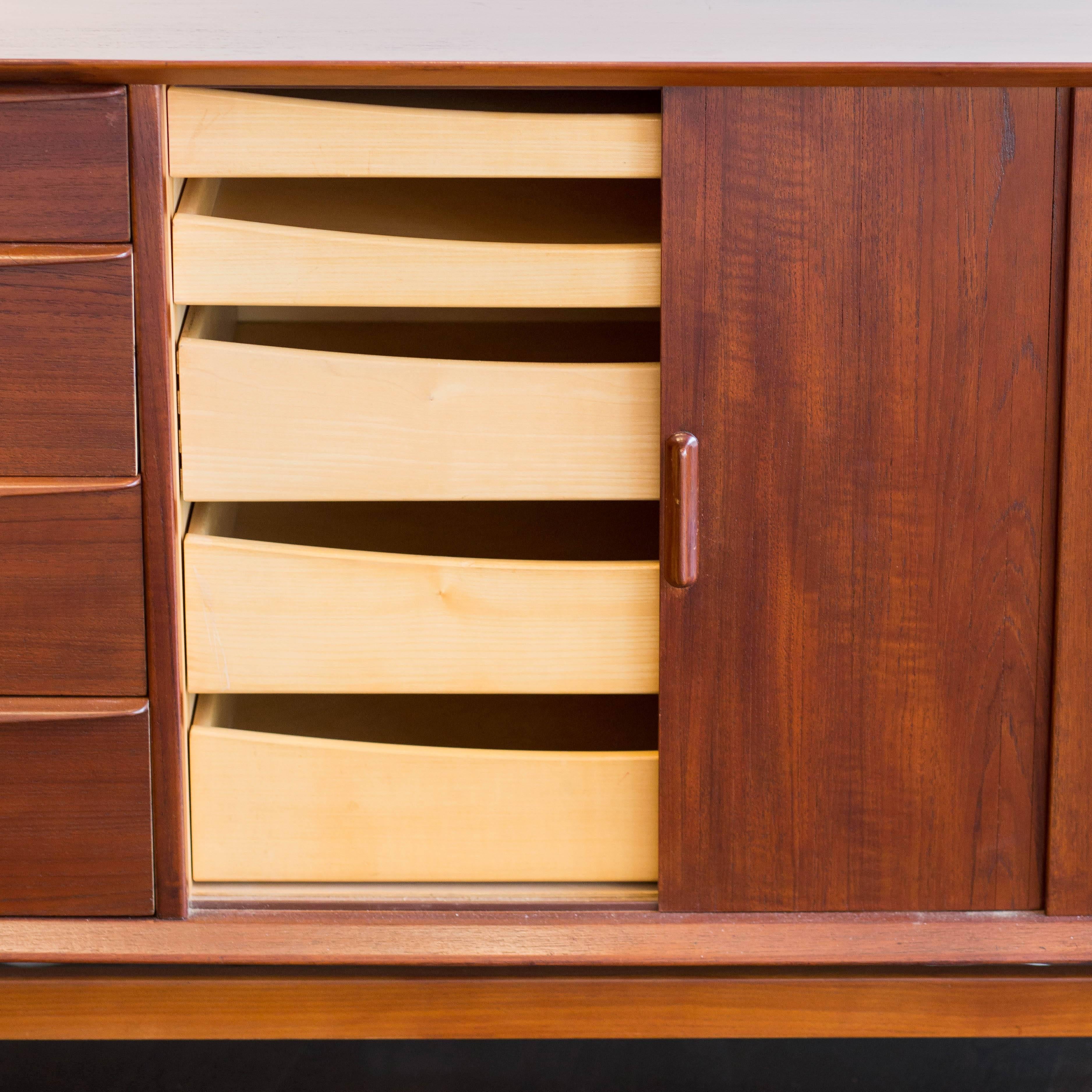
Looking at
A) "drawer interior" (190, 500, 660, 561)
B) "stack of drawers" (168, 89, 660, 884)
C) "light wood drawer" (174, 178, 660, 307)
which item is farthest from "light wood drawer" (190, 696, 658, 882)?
"light wood drawer" (174, 178, 660, 307)

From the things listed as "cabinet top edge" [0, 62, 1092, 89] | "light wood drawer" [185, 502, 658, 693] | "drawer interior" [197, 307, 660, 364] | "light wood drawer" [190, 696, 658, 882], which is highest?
"cabinet top edge" [0, 62, 1092, 89]

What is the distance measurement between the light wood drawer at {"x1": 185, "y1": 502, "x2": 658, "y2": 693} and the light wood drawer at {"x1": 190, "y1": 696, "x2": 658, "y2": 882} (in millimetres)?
A: 56

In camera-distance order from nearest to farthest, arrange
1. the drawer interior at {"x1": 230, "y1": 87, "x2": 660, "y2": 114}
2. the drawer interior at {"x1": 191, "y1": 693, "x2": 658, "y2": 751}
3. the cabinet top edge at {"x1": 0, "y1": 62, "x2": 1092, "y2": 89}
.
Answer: the cabinet top edge at {"x1": 0, "y1": 62, "x2": 1092, "y2": 89}
the drawer interior at {"x1": 230, "y1": 87, "x2": 660, "y2": 114}
the drawer interior at {"x1": 191, "y1": 693, "x2": 658, "y2": 751}

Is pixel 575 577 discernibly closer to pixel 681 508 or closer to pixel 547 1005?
pixel 681 508

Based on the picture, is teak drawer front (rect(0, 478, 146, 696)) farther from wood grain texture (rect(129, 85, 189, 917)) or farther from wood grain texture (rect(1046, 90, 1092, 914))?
wood grain texture (rect(1046, 90, 1092, 914))

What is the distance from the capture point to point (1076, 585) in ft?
2.50

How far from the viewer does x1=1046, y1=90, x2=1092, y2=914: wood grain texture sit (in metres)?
0.73

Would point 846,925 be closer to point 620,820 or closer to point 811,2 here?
point 620,820

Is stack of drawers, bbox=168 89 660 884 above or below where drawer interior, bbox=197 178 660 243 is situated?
below

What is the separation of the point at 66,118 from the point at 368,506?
0.43 m

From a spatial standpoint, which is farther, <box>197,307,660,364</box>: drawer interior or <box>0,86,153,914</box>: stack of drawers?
<box>197,307,660,364</box>: drawer interior

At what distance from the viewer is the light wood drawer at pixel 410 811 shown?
79cm

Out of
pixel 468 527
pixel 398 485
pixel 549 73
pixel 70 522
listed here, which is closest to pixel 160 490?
pixel 70 522

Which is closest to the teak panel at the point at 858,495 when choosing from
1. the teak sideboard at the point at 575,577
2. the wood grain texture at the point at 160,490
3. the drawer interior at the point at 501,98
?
the teak sideboard at the point at 575,577
